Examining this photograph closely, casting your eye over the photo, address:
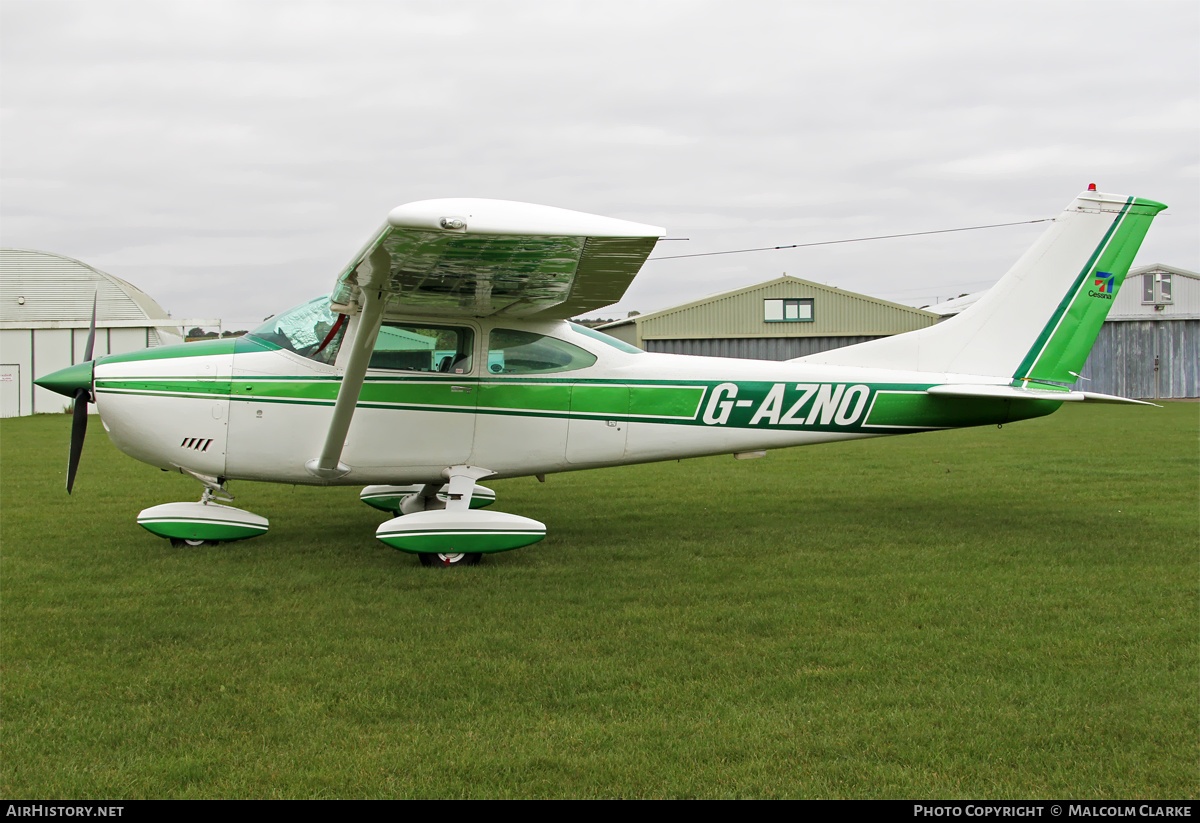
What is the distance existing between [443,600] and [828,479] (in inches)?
279

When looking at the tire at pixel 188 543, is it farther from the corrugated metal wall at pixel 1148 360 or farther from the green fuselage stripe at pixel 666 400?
the corrugated metal wall at pixel 1148 360

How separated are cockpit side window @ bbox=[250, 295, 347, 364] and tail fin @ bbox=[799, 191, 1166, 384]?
4273mm

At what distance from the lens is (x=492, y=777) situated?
3.21 m

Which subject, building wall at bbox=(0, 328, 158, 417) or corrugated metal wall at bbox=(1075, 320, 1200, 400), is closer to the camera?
building wall at bbox=(0, 328, 158, 417)

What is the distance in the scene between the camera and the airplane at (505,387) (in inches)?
262

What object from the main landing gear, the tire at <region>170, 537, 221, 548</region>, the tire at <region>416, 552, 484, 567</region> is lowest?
the tire at <region>170, 537, 221, 548</region>

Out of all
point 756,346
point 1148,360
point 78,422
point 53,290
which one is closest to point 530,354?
point 78,422

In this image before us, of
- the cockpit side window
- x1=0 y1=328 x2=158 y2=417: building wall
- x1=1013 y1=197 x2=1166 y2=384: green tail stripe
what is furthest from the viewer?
x1=0 y1=328 x2=158 y2=417: building wall

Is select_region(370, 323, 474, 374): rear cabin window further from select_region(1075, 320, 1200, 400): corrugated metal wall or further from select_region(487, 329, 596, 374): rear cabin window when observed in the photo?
select_region(1075, 320, 1200, 400): corrugated metal wall

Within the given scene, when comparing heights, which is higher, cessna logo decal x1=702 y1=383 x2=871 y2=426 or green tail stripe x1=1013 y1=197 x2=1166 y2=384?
green tail stripe x1=1013 y1=197 x2=1166 y2=384

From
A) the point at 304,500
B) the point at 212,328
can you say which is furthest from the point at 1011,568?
the point at 212,328

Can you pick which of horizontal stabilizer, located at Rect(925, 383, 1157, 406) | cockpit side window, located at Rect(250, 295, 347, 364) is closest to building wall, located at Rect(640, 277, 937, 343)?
horizontal stabilizer, located at Rect(925, 383, 1157, 406)

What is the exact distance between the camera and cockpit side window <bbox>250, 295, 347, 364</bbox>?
23.3ft

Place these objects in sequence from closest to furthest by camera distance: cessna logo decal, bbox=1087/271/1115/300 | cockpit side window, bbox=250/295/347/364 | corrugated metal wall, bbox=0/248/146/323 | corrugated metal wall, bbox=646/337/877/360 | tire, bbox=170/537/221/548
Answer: cockpit side window, bbox=250/295/347/364
tire, bbox=170/537/221/548
cessna logo decal, bbox=1087/271/1115/300
corrugated metal wall, bbox=0/248/146/323
corrugated metal wall, bbox=646/337/877/360
